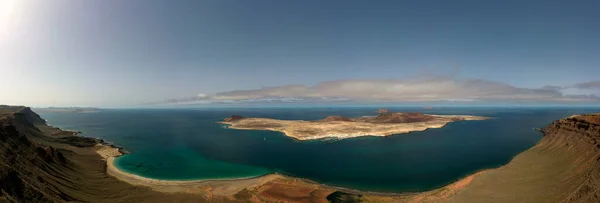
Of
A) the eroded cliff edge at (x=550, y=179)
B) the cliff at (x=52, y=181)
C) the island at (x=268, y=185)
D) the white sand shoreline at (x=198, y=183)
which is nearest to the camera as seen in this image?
the cliff at (x=52, y=181)

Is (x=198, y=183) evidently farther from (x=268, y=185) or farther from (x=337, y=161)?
(x=337, y=161)

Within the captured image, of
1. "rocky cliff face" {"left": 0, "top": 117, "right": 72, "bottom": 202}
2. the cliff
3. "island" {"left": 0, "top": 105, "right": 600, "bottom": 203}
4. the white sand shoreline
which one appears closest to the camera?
"rocky cliff face" {"left": 0, "top": 117, "right": 72, "bottom": 202}

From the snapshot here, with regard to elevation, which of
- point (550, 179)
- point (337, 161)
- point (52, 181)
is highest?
point (52, 181)

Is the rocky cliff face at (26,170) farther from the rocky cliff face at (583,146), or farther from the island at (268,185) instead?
the rocky cliff face at (583,146)

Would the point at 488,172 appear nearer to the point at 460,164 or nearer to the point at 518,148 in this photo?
the point at 460,164

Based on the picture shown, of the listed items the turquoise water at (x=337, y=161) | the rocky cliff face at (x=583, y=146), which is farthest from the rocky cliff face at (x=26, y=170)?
the rocky cliff face at (x=583, y=146)

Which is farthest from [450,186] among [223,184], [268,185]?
[223,184]

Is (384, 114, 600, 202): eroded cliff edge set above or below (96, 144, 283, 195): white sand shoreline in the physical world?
above

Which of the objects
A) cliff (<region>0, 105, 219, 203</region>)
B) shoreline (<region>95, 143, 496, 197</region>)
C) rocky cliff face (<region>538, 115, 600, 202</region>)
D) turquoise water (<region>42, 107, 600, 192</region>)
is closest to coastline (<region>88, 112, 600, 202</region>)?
shoreline (<region>95, 143, 496, 197</region>)

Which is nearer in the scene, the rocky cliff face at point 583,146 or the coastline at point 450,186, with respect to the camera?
the rocky cliff face at point 583,146

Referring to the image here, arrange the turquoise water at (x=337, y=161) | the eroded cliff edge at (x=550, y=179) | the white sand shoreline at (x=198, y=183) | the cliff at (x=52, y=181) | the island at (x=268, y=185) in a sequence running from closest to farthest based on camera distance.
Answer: the cliff at (x=52, y=181), the island at (x=268, y=185), the eroded cliff edge at (x=550, y=179), the white sand shoreline at (x=198, y=183), the turquoise water at (x=337, y=161)

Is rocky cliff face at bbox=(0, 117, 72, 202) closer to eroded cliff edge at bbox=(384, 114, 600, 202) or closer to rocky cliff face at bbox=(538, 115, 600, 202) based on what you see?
eroded cliff edge at bbox=(384, 114, 600, 202)
